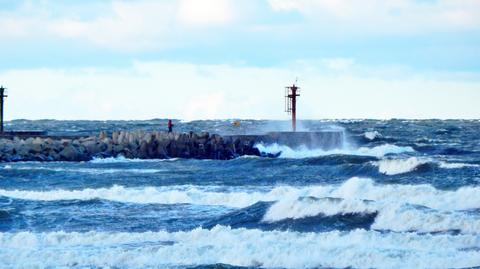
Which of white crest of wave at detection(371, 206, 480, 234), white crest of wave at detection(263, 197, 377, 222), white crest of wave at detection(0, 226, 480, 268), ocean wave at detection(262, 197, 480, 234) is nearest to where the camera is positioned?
white crest of wave at detection(0, 226, 480, 268)

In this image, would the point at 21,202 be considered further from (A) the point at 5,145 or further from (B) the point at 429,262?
(A) the point at 5,145

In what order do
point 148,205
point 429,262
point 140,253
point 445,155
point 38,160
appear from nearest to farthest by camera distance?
point 429,262, point 140,253, point 148,205, point 38,160, point 445,155

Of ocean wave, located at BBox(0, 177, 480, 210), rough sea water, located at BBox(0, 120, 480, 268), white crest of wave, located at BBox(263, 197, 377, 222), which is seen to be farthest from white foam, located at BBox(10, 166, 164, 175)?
white crest of wave, located at BBox(263, 197, 377, 222)

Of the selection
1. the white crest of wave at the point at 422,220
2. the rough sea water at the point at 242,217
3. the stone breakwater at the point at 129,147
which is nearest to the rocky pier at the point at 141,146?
the stone breakwater at the point at 129,147

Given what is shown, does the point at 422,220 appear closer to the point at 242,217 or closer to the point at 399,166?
the point at 242,217

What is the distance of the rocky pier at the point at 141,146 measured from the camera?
36031 mm

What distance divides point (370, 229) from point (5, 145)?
73.2 feet

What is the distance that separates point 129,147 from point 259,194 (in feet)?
49.9

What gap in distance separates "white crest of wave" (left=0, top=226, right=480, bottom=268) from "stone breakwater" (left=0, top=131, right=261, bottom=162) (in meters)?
19.7

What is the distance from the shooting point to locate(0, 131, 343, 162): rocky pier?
3603 cm

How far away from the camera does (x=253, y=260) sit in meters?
14.0

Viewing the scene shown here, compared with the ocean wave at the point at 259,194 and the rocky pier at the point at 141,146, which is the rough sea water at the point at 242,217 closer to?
the ocean wave at the point at 259,194

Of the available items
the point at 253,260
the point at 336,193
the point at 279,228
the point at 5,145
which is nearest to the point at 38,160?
the point at 5,145

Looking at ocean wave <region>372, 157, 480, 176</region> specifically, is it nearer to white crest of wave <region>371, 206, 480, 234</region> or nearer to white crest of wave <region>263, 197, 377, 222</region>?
white crest of wave <region>263, 197, 377, 222</region>
